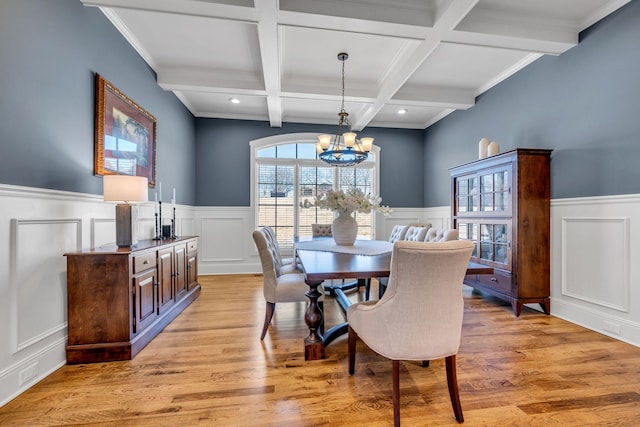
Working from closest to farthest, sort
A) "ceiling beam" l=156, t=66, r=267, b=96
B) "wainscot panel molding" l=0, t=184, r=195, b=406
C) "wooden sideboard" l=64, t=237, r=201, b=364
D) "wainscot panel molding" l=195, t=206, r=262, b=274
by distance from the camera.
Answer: "wainscot panel molding" l=0, t=184, r=195, b=406, "wooden sideboard" l=64, t=237, r=201, b=364, "ceiling beam" l=156, t=66, r=267, b=96, "wainscot panel molding" l=195, t=206, r=262, b=274

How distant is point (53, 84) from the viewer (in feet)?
6.36

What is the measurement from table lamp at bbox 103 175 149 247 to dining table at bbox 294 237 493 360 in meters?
1.39

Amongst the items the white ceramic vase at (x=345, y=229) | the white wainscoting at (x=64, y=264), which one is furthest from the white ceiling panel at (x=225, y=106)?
the white ceramic vase at (x=345, y=229)

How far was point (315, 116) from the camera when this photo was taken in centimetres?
512

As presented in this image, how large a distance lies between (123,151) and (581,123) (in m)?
4.48

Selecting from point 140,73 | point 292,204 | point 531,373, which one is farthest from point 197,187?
point 531,373

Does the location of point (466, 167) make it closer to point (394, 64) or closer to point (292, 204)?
point (394, 64)

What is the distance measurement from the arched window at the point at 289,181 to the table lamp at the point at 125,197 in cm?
285

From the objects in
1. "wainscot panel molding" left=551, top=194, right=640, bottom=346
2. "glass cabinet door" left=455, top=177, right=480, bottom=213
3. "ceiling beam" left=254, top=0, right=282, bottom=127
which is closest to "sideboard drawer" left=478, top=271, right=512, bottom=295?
"wainscot panel molding" left=551, top=194, right=640, bottom=346

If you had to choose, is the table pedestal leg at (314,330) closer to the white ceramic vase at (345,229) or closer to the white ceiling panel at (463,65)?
the white ceramic vase at (345,229)

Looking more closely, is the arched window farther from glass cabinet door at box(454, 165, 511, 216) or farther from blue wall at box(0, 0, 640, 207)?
glass cabinet door at box(454, 165, 511, 216)

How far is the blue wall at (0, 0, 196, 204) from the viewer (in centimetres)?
164

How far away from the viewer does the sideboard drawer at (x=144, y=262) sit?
2162 mm

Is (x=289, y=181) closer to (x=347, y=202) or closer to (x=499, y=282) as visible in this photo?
(x=347, y=202)
